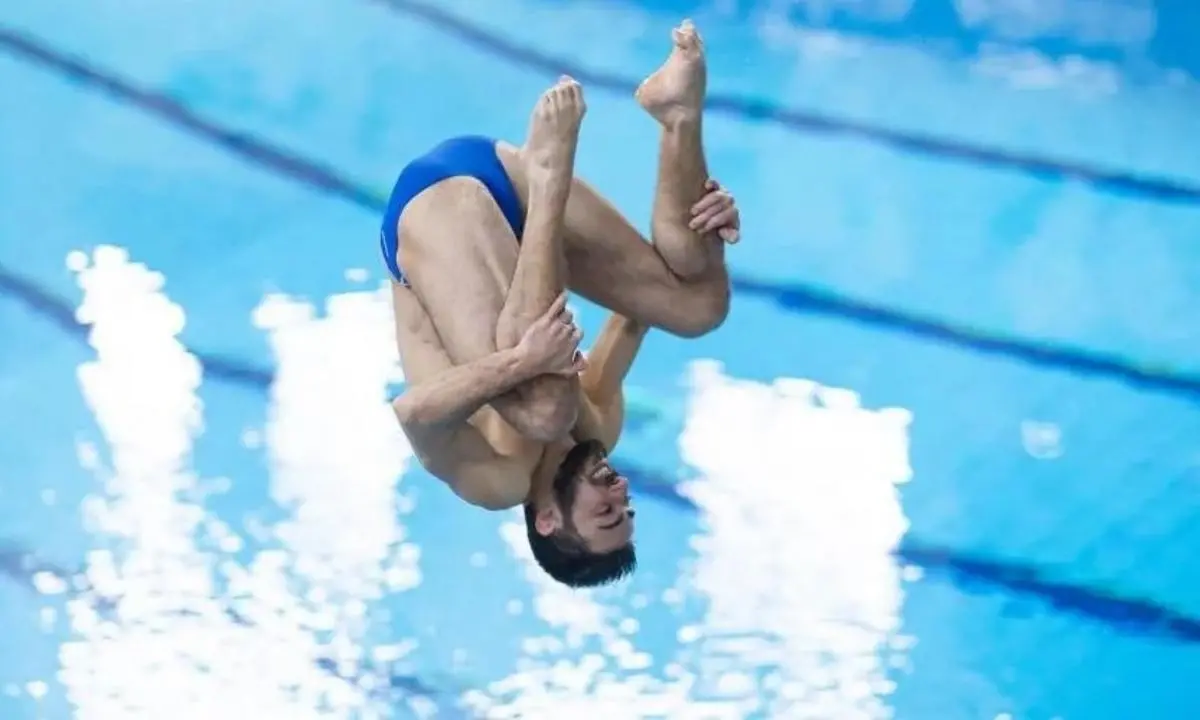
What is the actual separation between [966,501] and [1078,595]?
243mm

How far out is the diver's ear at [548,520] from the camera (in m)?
1.88

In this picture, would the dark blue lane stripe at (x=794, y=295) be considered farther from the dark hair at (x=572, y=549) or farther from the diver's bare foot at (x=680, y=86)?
the diver's bare foot at (x=680, y=86)

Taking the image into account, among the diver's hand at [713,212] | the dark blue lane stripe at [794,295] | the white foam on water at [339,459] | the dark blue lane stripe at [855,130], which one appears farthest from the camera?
the dark blue lane stripe at [855,130]

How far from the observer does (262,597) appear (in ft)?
9.31

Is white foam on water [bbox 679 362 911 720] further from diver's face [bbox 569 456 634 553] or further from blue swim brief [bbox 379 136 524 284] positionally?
blue swim brief [bbox 379 136 524 284]

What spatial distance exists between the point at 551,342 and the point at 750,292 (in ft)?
5.09

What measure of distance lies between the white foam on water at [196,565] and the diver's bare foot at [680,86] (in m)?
1.35

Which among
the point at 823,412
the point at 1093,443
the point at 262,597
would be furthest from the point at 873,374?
the point at 262,597

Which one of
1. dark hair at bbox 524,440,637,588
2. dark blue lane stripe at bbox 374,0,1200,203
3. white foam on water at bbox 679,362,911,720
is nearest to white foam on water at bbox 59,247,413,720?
white foam on water at bbox 679,362,911,720

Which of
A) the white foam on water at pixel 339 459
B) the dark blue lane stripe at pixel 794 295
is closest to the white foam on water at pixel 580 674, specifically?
the white foam on water at pixel 339 459

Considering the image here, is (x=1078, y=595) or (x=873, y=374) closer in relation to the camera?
(x=1078, y=595)

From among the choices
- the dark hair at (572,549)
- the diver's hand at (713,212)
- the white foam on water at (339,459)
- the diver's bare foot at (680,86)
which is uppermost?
the white foam on water at (339,459)

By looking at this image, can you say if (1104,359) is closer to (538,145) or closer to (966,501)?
(966,501)

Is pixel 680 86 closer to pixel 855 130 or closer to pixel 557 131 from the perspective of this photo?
pixel 557 131
